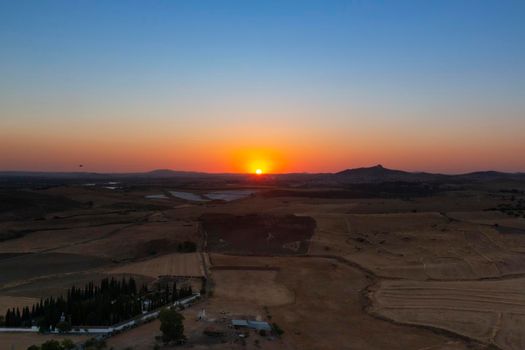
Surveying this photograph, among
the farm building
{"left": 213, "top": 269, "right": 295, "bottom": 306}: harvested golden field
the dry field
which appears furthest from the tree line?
the farm building

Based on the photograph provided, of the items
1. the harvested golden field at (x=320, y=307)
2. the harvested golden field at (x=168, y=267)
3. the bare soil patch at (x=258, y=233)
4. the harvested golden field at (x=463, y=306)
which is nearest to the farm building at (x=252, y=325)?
the harvested golden field at (x=320, y=307)

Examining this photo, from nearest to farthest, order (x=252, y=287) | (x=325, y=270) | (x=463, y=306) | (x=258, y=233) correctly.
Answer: (x=463, y=306) < (x=252, y=287) < (x=325, y=270) < (x=258, y=233)

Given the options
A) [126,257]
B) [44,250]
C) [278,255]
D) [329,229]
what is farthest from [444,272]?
[44,250]

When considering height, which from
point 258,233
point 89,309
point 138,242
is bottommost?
point 89,309

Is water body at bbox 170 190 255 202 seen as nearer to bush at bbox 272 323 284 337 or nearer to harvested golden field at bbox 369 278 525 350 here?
harvested golden field at bbox 369 278 525 350

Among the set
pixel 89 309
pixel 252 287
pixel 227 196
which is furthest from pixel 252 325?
pixel 227 196

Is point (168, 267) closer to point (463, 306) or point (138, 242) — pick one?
point (138, 242)
